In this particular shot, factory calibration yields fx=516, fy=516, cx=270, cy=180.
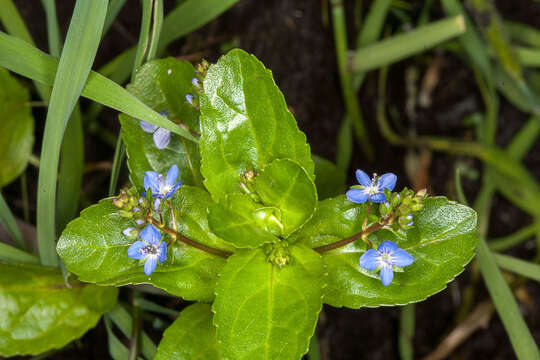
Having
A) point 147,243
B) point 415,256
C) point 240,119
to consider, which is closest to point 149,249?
point 147,243

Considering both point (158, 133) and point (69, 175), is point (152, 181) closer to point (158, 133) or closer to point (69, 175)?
point (158, 133)

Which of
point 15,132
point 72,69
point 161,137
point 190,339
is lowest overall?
point 190,339

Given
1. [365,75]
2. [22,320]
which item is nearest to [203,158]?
[22,320]

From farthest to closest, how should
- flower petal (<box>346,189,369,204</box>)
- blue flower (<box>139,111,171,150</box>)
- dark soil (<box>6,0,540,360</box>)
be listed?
dark soil (<box>6,0,540,360</box>) < blue flower (<box>139,111,171,150</box>) < flower petal (<box>346,189,369,204</box>)

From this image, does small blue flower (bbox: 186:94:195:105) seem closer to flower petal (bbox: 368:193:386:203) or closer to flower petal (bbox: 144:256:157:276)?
flower petal (bbox: 144:256:157:276)

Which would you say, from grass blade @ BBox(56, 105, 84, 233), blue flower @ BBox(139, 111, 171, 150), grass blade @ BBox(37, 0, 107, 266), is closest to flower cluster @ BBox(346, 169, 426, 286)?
blue flower @ BBox(139, 111, 171, 150)

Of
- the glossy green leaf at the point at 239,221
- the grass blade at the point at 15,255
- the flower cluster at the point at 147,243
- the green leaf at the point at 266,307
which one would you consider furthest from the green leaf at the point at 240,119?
the grass blade at the point at 15,255
